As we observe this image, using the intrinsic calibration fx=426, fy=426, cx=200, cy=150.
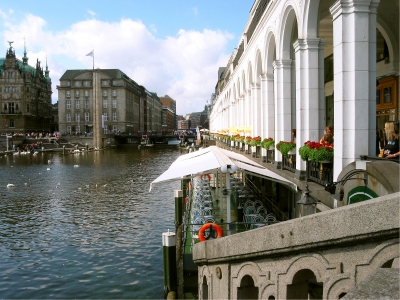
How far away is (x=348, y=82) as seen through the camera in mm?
10898

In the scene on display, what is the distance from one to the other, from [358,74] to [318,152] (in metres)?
2.59

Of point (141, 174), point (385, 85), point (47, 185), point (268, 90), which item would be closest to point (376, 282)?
point (385, 85)

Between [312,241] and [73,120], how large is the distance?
425 feet

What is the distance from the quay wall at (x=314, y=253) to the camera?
4500mm

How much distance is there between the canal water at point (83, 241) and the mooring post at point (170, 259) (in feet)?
3.15

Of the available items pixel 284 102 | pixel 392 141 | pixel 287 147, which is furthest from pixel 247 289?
pixel 284 102

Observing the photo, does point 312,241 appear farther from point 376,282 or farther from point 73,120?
point 73,120

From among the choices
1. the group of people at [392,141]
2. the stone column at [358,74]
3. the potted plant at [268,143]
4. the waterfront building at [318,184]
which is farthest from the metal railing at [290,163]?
the group of people at [392,141]

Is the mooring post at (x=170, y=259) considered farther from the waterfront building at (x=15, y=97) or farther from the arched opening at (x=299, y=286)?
the waterfront building at (x=15, y=97)

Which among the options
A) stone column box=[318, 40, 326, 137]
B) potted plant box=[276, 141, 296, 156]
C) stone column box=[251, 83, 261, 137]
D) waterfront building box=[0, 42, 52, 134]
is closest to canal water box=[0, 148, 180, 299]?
potted plant box=[276, 141, 296, 156]

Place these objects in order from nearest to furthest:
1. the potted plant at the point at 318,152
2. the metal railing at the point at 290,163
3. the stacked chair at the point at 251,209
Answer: the potted plant at the point at 318,152 < the stacked chair at the point at 251,209 < the metal railing at the point at 290,163

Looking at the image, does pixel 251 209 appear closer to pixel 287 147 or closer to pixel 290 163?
pixel 290 163

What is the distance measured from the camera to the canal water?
46.1 feet

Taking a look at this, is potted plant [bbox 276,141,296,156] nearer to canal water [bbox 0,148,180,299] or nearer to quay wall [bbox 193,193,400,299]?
canal water [bbox 0,148,180,299]
